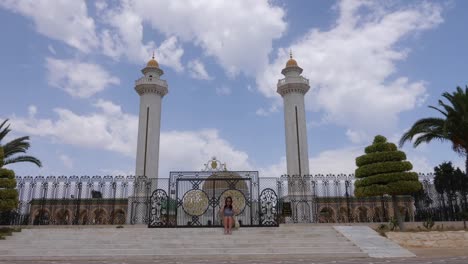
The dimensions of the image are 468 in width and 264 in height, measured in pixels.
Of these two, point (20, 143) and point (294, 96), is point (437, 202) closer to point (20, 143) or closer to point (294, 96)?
point (294, 96)

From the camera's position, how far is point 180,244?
12656mm

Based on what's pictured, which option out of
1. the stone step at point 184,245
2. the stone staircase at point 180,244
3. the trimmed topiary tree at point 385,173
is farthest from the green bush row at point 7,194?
the trimmed topiary tree at point 385,173

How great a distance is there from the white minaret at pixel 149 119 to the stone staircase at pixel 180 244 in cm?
1829

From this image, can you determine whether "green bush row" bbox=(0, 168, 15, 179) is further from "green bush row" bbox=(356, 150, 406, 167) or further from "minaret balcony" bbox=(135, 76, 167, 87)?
"minaret balcony" bbox=(135, 76, 167, 87)

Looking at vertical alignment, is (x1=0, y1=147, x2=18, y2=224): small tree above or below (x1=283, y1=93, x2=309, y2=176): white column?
below

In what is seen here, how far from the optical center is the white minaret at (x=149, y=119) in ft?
109

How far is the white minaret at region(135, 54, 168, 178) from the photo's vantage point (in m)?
33.2

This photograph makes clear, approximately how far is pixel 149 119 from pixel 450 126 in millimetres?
24295

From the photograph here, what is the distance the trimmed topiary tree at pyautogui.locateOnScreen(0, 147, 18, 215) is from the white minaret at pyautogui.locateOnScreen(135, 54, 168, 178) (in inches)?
655

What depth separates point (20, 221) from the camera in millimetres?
18672

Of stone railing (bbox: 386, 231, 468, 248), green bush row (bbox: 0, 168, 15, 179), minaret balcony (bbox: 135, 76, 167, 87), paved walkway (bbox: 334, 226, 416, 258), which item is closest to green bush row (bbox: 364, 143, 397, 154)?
paved walkway (bbox: 334, 226, 416, 258)

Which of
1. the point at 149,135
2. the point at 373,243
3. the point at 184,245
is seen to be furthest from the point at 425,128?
the point at 149,135

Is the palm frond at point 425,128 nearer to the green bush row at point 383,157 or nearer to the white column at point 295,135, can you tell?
the green bush row at point 383,157

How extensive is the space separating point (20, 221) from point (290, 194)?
1339cm
